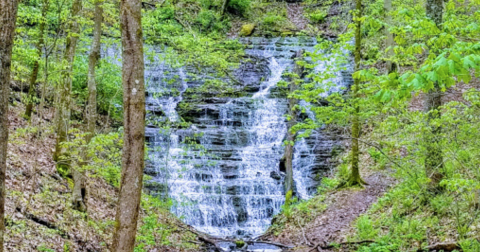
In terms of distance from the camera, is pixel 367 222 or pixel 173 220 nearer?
pixel 367 222

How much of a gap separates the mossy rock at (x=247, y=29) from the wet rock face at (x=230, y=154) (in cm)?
485

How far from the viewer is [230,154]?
16266 millimetres

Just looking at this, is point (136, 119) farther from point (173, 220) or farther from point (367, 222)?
point (173, 220)

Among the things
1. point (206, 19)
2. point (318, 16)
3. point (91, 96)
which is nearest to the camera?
point (91, 96)

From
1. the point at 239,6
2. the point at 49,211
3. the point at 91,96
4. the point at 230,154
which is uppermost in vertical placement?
the point at 239,6

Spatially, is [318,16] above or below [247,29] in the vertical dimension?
above

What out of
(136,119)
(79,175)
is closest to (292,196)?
(79,175)

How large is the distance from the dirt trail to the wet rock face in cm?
206

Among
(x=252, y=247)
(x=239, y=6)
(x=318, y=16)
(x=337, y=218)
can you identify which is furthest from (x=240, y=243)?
(x=239, y=6)

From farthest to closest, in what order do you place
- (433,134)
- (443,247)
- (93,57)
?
(93,57) < (443,247) < (433,134)

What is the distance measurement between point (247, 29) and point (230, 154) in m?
12.6

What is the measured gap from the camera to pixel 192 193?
14203mm

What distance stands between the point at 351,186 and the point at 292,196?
7.70 feet

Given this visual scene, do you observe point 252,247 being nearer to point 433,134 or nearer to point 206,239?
point 206,239
